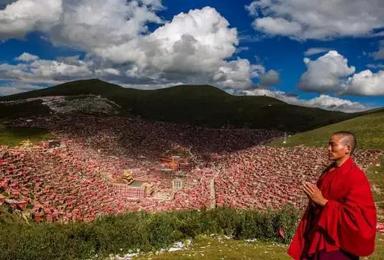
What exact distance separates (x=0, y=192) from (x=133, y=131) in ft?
159

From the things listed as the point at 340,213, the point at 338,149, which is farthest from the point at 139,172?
the point at 340,213

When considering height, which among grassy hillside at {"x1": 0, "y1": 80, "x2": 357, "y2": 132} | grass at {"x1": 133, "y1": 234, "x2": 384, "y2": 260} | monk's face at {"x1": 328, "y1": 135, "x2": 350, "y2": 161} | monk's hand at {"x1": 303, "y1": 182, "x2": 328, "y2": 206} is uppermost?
grassy hillside at {"x1": 0, "y1": 80, "x2": 357, "y2": 132}

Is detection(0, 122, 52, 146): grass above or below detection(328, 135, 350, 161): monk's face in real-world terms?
below

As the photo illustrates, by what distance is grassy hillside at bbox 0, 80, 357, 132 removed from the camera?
357ft

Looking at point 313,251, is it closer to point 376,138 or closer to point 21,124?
point 376,138

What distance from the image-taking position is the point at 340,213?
41.9 ft

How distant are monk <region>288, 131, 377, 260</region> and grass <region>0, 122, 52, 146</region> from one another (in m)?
53.8

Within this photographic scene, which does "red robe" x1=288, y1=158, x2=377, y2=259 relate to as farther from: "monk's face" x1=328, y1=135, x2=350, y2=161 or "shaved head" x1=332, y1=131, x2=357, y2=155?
"shaved head" x1=332, y1=131, x2=357, y2=155

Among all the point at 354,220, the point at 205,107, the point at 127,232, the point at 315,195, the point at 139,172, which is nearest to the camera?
the point at 354,220

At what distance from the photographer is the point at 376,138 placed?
194 feet

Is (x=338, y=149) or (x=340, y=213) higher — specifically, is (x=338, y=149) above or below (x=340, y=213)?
above

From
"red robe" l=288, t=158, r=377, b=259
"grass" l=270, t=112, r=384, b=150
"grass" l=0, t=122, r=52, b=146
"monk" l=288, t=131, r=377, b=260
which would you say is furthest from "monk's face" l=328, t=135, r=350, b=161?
"grass" l=0, t=122, r=52, b=146

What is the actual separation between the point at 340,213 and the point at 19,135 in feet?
203

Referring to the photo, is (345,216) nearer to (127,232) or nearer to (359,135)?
(127,232)
